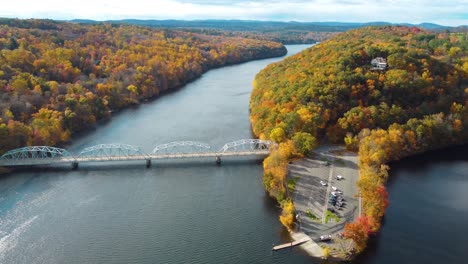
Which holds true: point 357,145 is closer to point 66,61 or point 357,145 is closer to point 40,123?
point 40,123

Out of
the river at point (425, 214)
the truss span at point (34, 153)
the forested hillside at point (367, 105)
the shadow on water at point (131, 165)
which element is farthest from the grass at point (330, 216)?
the truss span at point (34, 153)

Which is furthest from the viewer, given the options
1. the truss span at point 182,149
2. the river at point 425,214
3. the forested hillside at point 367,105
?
the truss span at point 182,149

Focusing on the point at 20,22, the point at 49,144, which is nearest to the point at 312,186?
the point at 49,144

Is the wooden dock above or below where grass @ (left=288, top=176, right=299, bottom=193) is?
below

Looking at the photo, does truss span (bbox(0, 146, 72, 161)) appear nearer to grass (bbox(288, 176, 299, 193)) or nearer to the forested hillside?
the forested hillside

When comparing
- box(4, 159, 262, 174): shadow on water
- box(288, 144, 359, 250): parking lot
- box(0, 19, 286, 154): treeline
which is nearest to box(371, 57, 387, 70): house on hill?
box(288, 144, 359, 250): parking lot

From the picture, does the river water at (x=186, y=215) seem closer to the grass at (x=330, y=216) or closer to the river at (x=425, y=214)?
the river at (x=425, y=214)

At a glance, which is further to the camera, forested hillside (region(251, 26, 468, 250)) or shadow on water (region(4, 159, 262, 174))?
forested hillside (region(251, 26, 468, 250))
